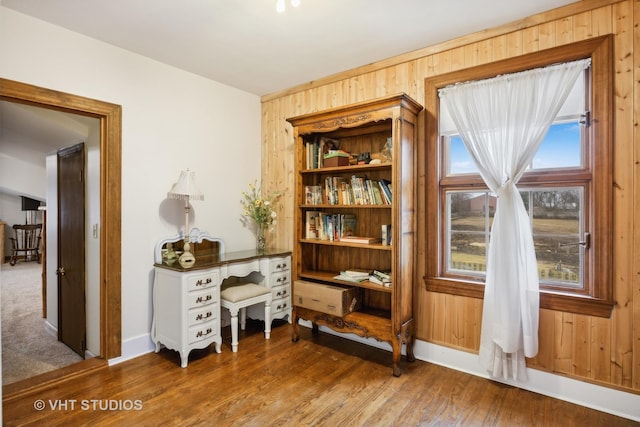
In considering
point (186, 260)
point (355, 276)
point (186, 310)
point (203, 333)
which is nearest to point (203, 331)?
point (203, 333)

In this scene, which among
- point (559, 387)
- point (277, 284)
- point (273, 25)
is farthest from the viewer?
point (277, 284)

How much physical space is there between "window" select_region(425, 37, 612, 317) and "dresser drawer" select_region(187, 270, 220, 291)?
1.84 m

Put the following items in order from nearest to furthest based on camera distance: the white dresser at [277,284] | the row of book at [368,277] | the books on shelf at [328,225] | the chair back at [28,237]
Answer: the row of book at [368,277], the books on shelf at [328,225], the white dresser at [277,284], the chair back at [28,237]

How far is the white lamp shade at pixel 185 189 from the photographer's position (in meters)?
2.93

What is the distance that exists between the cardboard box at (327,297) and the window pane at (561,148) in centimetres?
174

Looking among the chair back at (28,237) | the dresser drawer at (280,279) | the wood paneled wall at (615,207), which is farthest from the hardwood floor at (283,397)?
the chair back at (28,237)

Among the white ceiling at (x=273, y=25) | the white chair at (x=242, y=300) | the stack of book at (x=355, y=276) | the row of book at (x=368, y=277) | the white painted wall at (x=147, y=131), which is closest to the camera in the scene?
the white ceiling at (x=273, y=25)

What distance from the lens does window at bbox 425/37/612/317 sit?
6.94ft

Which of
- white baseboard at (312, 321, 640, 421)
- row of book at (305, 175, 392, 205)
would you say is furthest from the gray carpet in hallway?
white baseboard at (312, 321, 640, 421)

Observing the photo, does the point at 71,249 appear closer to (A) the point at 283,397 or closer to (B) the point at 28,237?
(A) the point at 283,397

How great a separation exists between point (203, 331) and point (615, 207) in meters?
3.12

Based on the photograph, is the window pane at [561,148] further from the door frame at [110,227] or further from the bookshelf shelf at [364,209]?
the door frame at [110,227]

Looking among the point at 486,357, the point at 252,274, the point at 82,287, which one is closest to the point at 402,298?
the point at 486,357

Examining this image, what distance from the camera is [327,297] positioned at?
2.88m
